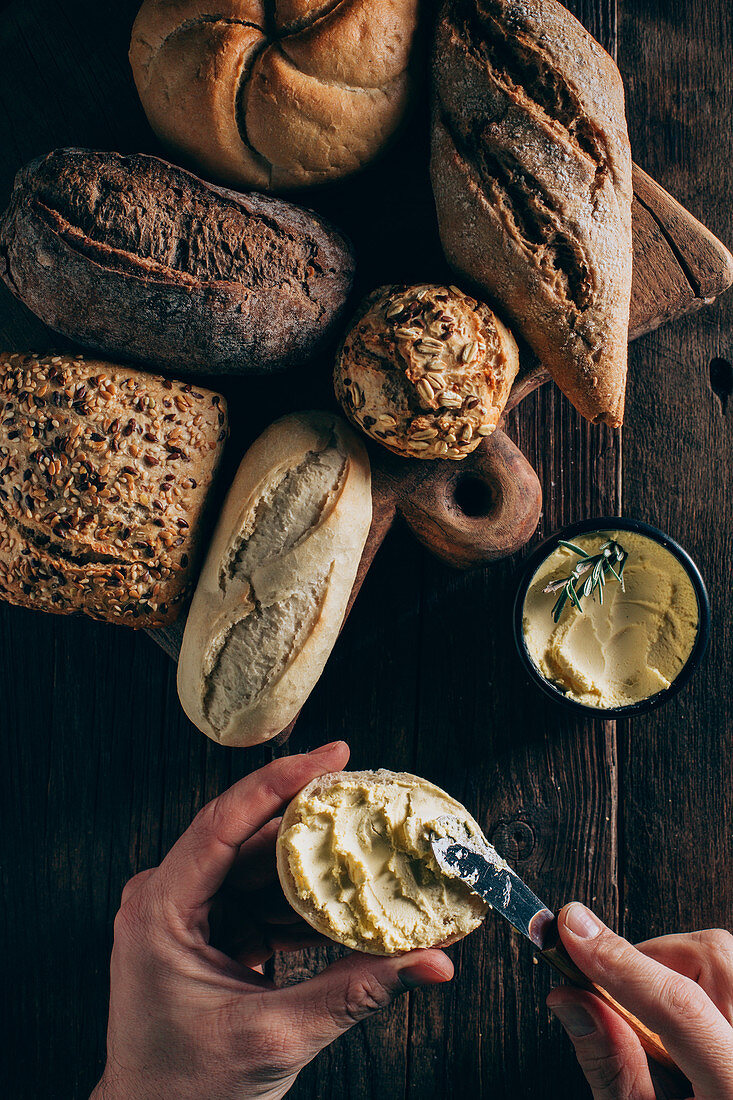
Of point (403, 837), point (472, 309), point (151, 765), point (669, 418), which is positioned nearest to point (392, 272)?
point (472, 309)

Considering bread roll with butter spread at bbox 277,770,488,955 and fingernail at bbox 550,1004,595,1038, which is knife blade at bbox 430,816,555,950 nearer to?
bread roll with butter spread at bbox 277,770,488,955

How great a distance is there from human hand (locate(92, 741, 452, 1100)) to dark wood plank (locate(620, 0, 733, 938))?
0.62m

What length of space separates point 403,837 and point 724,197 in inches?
52.9

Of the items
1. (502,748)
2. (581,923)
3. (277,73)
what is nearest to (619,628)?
(502,748)

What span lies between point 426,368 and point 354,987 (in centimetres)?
88

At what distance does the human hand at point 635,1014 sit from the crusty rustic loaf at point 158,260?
3.16 ft

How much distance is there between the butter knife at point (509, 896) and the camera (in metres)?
1.06

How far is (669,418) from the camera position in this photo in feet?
4.91

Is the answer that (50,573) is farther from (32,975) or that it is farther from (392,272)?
(32,975)

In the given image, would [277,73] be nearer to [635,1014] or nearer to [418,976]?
[418,976]

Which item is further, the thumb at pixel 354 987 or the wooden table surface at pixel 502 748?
the wooden table surface at pixel 502 748

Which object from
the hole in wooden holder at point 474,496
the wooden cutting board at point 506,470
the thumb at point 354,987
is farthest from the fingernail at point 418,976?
the hole in wooden holder at point 474,496

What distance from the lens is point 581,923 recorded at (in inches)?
42.2

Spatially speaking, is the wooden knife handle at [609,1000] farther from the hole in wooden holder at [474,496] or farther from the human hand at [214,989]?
the hole in wooden holder at [474,496]
